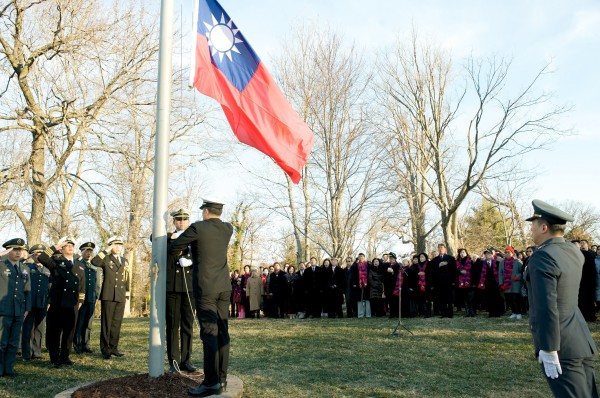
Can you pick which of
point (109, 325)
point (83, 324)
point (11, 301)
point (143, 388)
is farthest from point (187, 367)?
point (83, 324)

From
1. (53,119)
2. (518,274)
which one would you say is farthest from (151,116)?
(518,274)

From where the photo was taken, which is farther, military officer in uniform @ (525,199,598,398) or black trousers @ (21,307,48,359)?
black trousers @ (21,307,48,359)

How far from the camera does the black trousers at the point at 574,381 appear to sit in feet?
13.8

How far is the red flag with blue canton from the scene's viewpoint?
7.27m

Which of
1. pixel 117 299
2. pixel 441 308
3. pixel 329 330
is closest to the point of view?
pixel 117 299

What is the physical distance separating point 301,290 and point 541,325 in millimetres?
16756

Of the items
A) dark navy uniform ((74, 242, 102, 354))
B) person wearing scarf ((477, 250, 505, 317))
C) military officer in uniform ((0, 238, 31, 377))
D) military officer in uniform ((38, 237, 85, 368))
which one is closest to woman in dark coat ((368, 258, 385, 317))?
person wearing scarf ((477, 250, 505, 317))

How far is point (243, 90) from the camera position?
764cm

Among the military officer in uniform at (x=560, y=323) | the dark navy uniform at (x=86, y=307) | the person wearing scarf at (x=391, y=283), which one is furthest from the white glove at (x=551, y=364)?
the person wearing scarf at (x=391, y=283)

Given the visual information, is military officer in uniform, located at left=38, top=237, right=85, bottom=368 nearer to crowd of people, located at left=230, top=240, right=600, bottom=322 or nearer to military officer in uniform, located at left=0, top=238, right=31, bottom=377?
military officer in uniform, located at left=0, top=238, right=31, bottom=377

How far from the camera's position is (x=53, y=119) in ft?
51.7

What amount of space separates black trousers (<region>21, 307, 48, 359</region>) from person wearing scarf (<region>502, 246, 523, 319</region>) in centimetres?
1213

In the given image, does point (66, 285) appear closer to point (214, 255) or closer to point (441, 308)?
point (214, 255)

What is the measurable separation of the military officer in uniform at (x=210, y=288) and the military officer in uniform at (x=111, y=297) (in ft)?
14.2
